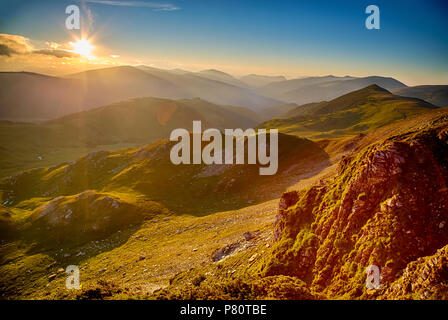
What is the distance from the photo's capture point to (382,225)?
13336mm

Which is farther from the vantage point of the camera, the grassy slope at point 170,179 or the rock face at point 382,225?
the grassy slope at point 170,179

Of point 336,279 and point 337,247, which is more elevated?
point 337,247

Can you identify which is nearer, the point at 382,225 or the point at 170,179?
the point at 382,225

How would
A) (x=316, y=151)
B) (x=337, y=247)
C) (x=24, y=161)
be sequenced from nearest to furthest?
(x=337, y=247)
(x=316, y=151)
(x=24, y=161)

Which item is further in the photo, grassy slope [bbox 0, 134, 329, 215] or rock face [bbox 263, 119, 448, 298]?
grassy slope [bbox 0, 134, 329, 215]

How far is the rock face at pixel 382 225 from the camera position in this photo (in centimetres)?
1178

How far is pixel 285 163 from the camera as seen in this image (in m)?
65.1

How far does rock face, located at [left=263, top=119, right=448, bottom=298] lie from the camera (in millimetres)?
11781

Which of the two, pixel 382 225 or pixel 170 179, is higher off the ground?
pixel 382 225

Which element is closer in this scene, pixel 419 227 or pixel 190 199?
pixel 419 227

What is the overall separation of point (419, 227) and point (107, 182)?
88.8 metres
